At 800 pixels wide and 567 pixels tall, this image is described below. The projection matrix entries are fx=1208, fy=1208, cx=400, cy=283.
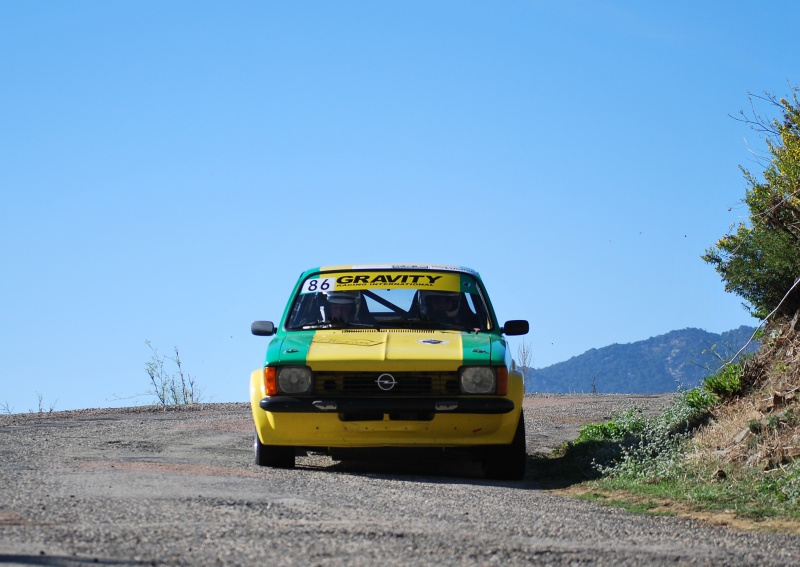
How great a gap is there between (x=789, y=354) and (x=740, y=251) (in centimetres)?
220

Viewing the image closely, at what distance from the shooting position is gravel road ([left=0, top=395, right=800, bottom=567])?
5727 millimetres

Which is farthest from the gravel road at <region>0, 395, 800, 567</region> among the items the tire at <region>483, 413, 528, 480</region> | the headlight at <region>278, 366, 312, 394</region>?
the headlight at <region>278, 366, 312, 394</region>

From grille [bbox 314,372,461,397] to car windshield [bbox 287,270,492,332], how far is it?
132cm

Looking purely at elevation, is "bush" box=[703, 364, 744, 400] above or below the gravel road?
above

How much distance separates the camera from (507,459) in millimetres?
10266

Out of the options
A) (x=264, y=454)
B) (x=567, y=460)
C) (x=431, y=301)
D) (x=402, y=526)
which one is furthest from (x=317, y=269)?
(x=402, y=526)

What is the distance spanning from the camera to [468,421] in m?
9.84

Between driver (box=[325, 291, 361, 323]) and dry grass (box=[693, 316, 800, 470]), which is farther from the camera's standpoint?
driver (box=[325, 291, 361, 323])

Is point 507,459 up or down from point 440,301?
down

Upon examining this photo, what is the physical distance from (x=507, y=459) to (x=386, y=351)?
55.9 inches

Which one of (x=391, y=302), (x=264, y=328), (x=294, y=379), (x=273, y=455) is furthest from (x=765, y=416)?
(x=264, y=328)

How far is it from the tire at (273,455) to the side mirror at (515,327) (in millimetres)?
2412

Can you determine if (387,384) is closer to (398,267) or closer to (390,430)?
(390,430)

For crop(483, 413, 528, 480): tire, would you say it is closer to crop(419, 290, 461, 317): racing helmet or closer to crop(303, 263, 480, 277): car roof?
crop(419, 290, 461, 317): racing helmet
